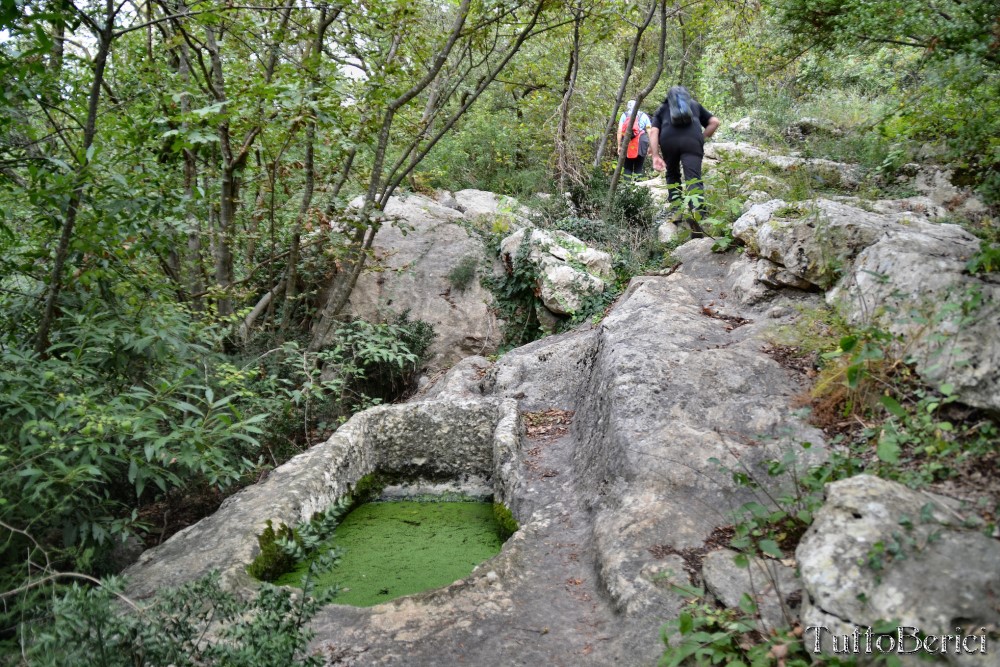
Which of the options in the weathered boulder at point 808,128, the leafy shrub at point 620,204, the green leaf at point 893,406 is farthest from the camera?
the weathered boulder at point 808,128

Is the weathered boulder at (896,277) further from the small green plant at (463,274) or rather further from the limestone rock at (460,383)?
the small green plant at (463,274)

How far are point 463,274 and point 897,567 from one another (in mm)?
7307

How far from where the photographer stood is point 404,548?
4.72 meters

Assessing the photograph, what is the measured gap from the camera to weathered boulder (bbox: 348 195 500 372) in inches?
345

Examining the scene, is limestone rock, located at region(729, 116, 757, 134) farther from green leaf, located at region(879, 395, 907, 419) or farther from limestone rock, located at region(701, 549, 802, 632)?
limestone rock, located at region(701, 549, 802, 632)

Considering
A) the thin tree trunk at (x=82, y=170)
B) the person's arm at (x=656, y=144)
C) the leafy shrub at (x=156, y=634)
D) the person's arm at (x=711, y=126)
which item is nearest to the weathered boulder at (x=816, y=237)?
the person's arm at (x=711, y=126)

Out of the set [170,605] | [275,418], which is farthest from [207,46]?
[170,605]

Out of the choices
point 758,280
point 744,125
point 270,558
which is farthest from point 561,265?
point 744,125

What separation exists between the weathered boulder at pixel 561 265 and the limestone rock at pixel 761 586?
5147 millimetres

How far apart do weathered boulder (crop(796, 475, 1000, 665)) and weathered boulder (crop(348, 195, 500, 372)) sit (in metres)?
6.38

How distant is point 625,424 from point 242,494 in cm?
283

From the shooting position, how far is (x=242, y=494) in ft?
15.5

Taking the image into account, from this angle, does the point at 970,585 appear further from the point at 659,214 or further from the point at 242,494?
the point at 659,214

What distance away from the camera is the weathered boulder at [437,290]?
8766mm
